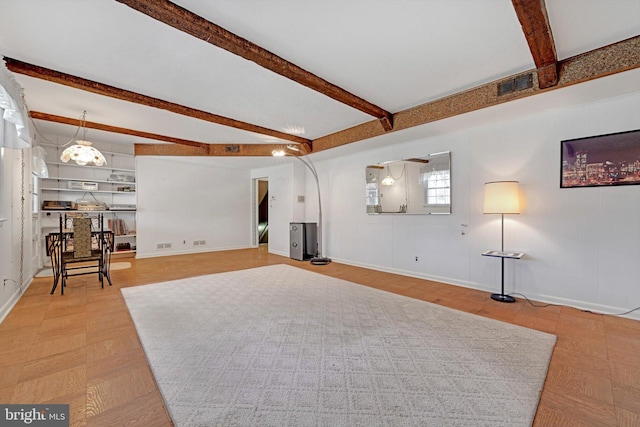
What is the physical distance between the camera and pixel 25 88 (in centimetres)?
337

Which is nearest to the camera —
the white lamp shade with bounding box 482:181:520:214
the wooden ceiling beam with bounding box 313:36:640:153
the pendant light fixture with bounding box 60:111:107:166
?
the wooden ceiling beam with bounding box 313:36:640:153

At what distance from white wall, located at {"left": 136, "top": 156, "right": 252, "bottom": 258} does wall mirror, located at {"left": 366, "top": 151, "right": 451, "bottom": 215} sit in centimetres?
425

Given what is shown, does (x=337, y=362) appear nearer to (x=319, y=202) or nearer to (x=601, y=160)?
(x=601, y=160)

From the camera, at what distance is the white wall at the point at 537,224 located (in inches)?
116

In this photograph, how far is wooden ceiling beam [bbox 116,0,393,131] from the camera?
1.93 m

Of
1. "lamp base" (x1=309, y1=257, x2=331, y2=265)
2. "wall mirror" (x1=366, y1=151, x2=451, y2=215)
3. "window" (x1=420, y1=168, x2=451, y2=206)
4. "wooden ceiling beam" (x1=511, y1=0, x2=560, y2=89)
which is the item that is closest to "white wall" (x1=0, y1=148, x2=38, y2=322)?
"lamp base" (x1=309, y1=257, x2=331, y2=265)

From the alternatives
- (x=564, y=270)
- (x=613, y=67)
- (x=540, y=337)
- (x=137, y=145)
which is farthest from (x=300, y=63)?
(x=137, y=145)

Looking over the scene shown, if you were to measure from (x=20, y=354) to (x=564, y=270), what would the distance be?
17.5ft

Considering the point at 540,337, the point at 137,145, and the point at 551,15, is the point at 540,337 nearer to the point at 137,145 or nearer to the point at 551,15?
the point at 551,15

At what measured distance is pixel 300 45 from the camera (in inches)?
96.7

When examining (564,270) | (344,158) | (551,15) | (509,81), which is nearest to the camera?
(551,15)

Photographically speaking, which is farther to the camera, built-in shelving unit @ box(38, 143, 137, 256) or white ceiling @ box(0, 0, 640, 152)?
built-in shelving unit @ box(38, 143, 137, 256)

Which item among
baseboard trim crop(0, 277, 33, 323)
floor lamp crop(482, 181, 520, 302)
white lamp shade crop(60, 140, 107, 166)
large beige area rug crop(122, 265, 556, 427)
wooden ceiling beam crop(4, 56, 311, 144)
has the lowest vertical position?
large beige area rug crop(122, 265, 556, 427)

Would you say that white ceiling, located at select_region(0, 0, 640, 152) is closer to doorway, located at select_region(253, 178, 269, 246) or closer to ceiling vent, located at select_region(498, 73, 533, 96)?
ceiling vent, located at select_region(498, 73, 533, 96)
